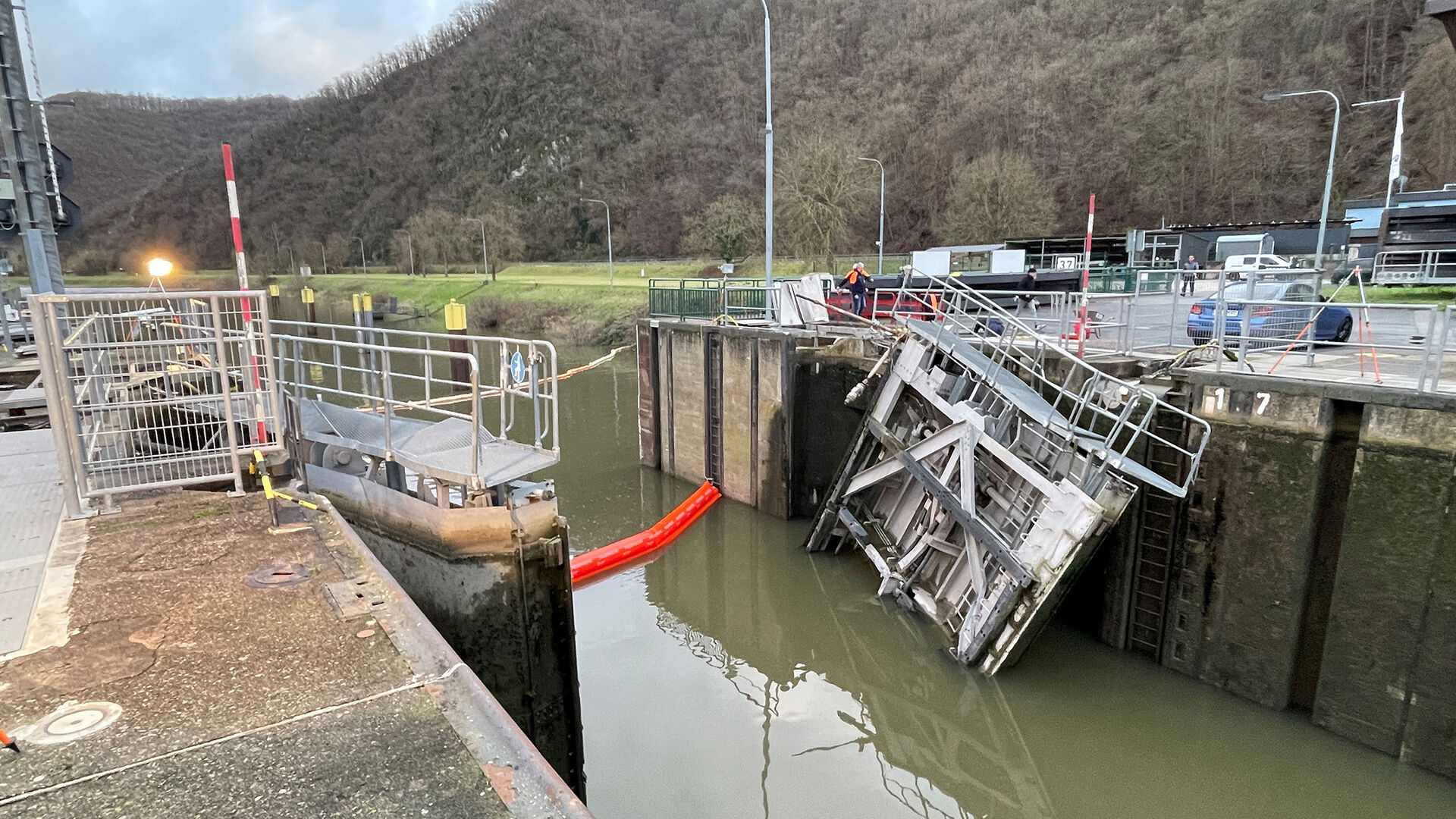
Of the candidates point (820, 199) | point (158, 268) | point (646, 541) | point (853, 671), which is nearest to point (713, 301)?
point (646, 541)

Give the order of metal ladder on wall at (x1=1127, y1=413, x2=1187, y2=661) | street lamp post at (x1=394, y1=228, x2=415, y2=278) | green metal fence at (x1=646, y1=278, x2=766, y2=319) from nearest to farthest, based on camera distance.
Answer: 1. metal ladder on wall at (x1=1127, y1=413, x2=1187, y2=661)
2. green metal fence at (x1=646, y1=278, x2=766, y2=319)
3. street lamp post at (x1=394, y1=228, x2=415, y2=278)

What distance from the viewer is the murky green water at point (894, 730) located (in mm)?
6996

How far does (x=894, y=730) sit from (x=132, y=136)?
19603 cm

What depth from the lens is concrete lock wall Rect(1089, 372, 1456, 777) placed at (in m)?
6.54

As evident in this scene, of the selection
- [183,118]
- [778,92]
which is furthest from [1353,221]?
[183,118]

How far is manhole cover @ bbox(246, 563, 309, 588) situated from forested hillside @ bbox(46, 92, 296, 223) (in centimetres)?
16342

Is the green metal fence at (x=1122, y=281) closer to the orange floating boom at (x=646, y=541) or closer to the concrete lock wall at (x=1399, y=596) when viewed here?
the orange floating boom at (x=646, y=541)

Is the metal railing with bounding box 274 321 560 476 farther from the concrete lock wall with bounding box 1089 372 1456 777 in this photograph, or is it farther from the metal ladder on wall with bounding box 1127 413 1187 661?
the concrete lock wall with bounding box 1089 372 1456 777

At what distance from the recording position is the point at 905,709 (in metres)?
8.58

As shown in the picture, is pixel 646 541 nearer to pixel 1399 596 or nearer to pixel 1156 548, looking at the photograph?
pixel 1156 548

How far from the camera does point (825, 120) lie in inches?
3263

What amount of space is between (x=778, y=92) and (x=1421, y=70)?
215 ft

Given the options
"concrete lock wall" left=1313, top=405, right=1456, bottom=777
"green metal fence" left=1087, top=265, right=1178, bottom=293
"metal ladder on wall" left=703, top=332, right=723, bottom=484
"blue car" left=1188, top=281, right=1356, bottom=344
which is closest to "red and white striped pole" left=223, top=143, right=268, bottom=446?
"metal ladder on wall" left=703, top=332, right=723, bottom=484

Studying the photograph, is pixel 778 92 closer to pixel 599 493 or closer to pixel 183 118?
pixel 599 493
